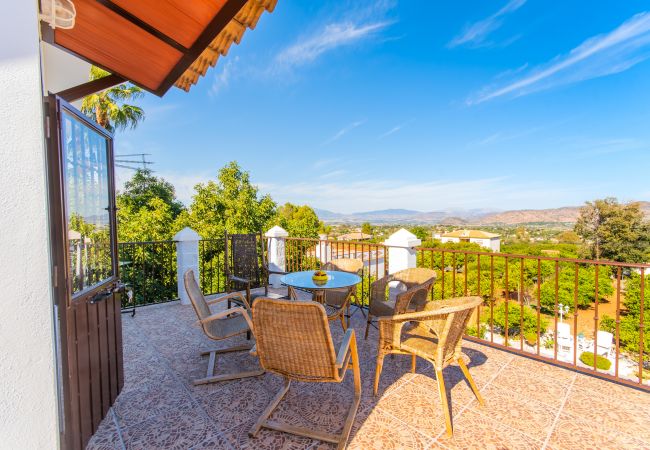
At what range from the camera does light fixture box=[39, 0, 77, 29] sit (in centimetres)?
159

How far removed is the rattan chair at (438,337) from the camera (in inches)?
78.8

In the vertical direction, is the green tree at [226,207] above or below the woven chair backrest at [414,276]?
above

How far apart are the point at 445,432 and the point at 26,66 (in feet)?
8.97

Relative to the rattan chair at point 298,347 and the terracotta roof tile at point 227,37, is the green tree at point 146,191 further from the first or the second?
the rattan chair at point 298,347

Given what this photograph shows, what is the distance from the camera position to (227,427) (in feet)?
6.63

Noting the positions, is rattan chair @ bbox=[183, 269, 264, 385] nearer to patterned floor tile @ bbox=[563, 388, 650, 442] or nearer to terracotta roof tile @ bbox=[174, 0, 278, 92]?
terracotta roof tile @ bbox=[174, 0, 278, 92]

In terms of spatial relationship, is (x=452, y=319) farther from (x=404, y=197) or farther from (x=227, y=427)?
(x=404, y=197)

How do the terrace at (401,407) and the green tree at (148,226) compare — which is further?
the green tree at (148,226)

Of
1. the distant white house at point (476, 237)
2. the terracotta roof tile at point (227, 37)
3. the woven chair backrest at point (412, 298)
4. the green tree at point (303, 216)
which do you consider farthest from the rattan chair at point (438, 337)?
the distant white house at point (476, 237)

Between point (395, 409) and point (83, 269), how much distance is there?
90.9 inches

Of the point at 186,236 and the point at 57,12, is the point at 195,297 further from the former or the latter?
the point at 186,236

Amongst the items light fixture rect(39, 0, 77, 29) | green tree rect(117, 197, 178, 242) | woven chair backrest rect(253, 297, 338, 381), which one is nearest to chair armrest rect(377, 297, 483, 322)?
woven chair backrest rect(253, 297, 338, 381)

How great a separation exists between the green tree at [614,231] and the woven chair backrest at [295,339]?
103 feet

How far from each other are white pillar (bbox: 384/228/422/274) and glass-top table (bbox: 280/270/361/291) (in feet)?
3.15
